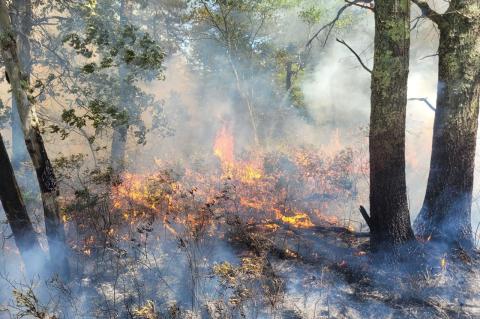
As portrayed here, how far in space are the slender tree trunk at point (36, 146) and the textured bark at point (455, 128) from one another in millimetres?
5757

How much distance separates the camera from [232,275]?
5316 mm

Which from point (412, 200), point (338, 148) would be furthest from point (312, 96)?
point (412, 200)

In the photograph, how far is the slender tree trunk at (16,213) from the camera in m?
5.36

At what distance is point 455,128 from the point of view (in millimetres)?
5680

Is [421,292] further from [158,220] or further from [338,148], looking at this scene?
[338,148]

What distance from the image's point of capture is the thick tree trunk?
16.9 ft

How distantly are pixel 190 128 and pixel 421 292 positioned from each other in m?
18.6

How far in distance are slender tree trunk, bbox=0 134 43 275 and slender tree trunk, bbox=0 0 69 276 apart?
0.88ft

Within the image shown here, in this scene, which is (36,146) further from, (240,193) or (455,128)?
(240,193)

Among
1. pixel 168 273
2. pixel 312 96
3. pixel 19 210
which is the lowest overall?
pixel 168 273

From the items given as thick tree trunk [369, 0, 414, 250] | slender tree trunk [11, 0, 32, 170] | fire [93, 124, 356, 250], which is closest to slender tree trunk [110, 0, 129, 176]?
fire [93, 124, 356, 250]

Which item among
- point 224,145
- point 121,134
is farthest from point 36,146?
point 224,145

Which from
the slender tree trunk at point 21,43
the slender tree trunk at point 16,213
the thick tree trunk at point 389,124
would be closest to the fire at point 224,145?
the slender tree trunk at point 21,43

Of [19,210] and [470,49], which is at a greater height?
[470,49]
